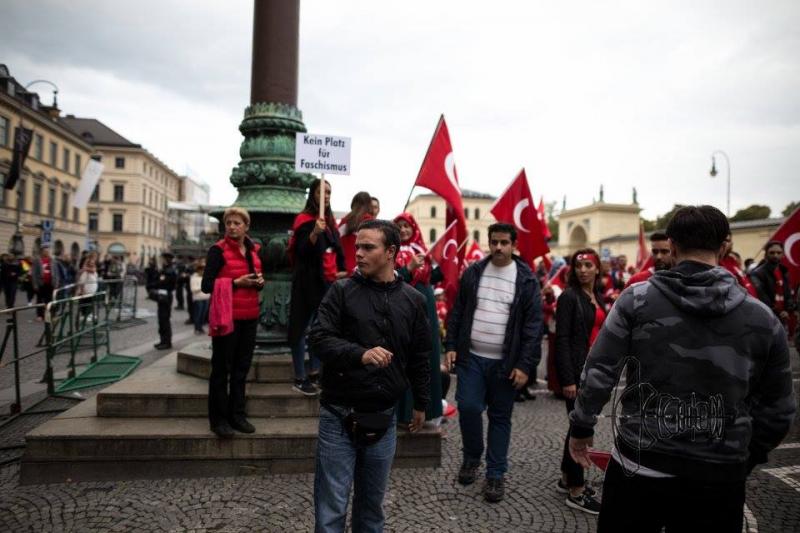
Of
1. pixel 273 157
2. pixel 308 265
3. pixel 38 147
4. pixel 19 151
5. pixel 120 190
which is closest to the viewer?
pixel 308 265

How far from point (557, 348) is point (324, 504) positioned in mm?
2137

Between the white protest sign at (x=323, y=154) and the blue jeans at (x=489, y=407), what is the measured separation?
200 cm

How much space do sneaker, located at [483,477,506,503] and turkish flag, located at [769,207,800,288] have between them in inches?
212

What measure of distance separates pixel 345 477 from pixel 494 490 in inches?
66.8

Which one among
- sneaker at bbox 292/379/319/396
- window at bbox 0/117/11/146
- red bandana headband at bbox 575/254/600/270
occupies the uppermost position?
window at bbox 0/117/11/146

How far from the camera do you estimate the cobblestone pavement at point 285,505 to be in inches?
131

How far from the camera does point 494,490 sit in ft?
12.4

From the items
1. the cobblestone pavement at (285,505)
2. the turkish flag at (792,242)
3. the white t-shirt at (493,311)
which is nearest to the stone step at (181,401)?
the cobblestone pavement at (285,505)

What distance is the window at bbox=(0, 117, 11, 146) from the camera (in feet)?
123

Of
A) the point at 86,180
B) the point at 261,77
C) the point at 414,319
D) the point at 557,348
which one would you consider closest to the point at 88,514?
the point at 414,319

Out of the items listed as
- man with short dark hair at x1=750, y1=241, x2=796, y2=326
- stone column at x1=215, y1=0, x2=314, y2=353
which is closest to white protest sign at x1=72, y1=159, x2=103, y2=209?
stone column at x1=215, y1=0, x2=314, y2=353

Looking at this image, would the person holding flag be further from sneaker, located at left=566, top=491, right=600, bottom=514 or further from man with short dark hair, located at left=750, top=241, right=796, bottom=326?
man with short dark hair, located at left=750, top=241, right=796, bottom=326

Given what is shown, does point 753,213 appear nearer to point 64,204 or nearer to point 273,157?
point 273,157

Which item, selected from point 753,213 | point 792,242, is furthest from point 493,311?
point 753,213
